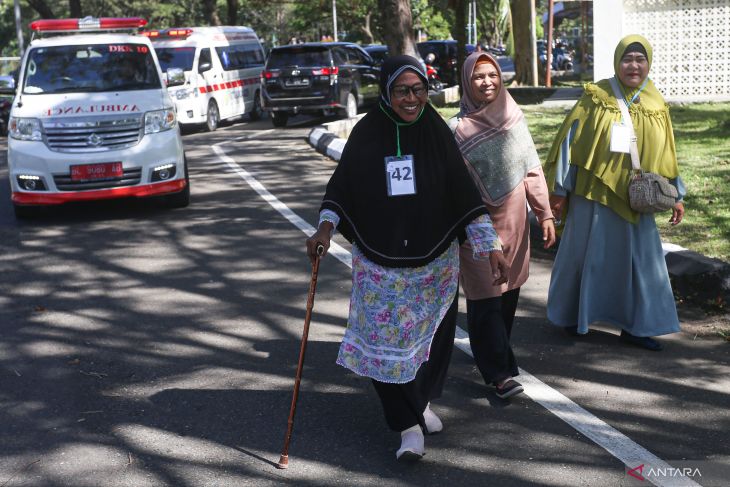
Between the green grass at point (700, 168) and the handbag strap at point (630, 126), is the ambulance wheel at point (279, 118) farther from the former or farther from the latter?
the handbag strap at point (630, 126)

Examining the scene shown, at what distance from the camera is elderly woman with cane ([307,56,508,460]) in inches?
176

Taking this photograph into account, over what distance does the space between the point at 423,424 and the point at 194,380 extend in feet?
5.51

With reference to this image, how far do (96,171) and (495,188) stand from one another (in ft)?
21.3

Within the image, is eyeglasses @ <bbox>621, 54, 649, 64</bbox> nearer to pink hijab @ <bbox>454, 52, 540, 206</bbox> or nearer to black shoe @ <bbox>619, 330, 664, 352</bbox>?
pink hijab @ <bbox>454, 52, 540, 206</bbox>

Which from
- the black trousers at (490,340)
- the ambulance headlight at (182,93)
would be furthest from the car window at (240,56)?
the black trousers at (490,340)

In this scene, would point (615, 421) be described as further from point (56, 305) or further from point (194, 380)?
point (56, 305)

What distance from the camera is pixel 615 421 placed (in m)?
4.98

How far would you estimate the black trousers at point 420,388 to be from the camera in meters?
4.58

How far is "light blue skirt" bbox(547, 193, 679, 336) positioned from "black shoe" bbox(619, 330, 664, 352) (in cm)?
9

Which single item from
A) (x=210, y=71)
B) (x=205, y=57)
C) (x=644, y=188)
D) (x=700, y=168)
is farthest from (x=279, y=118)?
(x=644, y=188)

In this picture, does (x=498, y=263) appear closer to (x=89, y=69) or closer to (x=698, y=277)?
(x=698, y=277)

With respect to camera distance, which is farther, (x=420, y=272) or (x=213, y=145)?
(x=213, y=145)

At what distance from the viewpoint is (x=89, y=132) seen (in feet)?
35.7

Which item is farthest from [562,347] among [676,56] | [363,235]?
[676,56]
